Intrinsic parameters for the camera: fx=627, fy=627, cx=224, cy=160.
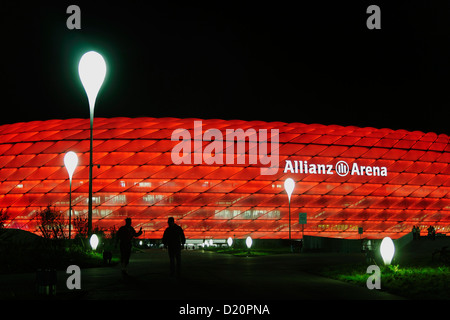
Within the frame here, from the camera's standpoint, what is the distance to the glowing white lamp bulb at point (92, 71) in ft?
64.7

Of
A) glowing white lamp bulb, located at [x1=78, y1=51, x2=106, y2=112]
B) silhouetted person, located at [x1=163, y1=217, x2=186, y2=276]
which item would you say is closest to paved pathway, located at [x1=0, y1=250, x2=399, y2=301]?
silhouetted person, located at [x1=163, y1=217, x2=186, y2=276]

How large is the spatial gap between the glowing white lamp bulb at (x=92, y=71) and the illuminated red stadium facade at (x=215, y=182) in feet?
110

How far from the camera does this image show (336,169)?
57.7 meters

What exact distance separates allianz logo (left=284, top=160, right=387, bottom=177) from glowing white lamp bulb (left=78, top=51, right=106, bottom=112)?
1464 inches

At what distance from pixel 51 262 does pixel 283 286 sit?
10.1 metres

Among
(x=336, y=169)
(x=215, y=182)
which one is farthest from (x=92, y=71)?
(x=336, y=169)

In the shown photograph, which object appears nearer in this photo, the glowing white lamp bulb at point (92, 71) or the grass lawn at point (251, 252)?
the glowing white lamp bulb at point (92, 71)

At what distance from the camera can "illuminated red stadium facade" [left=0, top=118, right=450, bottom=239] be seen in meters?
53.7

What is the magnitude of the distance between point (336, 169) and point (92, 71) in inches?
1604

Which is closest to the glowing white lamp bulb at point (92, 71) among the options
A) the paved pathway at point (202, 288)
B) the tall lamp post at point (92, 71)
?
the tall lamp post at point (92, 71)

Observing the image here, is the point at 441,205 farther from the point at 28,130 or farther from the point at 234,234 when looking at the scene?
the point at 28,130

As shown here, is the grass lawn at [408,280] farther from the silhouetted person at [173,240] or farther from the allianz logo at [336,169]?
the allianz logo at [336,169]

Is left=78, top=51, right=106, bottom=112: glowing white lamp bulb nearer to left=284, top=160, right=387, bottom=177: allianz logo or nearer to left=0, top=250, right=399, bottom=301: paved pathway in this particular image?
left=0, top=250, right=399, bottom=301: paved pathway
